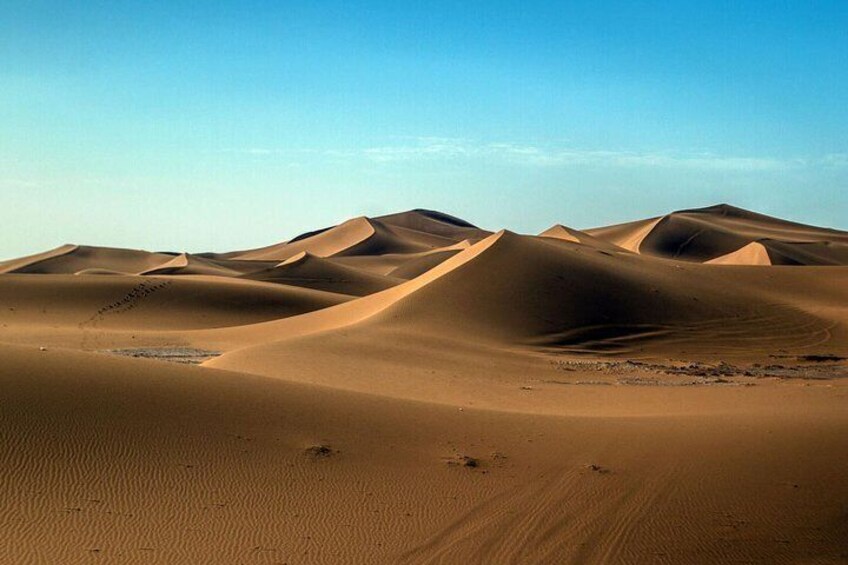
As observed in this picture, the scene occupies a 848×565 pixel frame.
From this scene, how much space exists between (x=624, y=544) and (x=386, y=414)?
4999 millimetres

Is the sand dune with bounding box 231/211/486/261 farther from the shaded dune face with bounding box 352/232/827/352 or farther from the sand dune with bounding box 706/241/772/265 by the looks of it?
the shaded dune face with bounding box 352/232/827/352

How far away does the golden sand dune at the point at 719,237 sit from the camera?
82.8 metres

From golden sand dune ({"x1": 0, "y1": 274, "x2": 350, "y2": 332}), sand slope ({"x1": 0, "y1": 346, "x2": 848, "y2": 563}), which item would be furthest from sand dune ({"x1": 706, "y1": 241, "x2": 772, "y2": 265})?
sand slope ({"x1": 0, "y1": 346, "x2": 848, "y2": 563})

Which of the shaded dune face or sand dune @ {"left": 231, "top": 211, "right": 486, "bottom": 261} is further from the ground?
sand dune @ {"left": 231, "top": 211, "right": 486, "bottom": 261}

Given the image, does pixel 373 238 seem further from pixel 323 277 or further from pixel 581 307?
pixel 581 307

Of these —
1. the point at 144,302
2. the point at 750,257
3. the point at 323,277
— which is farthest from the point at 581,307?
the point at 750,257

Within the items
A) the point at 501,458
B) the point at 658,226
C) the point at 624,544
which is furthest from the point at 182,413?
the point at 658,226

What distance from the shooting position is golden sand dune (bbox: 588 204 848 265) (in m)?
82.8

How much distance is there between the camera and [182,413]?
34.2ft

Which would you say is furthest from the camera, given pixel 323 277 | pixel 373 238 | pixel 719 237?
pixel 373 238

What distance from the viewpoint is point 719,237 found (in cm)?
9756

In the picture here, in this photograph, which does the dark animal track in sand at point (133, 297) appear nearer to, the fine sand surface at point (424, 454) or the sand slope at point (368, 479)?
the fine sand surface at point (424, 454)

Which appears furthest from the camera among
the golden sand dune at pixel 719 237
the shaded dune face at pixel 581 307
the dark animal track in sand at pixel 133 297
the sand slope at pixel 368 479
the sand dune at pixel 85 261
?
the sand dune at pixel 85 261

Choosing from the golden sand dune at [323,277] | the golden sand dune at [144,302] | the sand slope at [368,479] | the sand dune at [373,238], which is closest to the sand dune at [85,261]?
the sand dune at [373,238]
